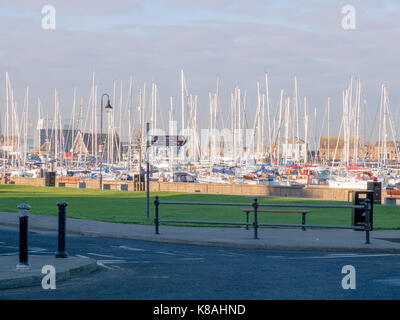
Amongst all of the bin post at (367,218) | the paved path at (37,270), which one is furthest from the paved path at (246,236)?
the paved path at (37,270)

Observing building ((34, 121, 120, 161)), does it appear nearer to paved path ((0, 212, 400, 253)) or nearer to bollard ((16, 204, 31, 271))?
paved path ((0, 212, 400, 253))

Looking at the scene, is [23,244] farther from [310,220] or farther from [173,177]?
[173,177]

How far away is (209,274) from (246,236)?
25.6ft

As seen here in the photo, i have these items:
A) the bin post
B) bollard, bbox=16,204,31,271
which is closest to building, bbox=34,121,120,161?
the bin post

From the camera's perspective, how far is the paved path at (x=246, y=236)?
62.6 feet

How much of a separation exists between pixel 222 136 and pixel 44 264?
7414 cm

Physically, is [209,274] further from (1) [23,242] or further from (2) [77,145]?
(2) [77,145]

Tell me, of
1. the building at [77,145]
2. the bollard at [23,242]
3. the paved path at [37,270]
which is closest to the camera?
the paved path at [37,270]

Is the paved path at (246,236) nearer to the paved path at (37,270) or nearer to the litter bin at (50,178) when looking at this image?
the paved path at (37,270)

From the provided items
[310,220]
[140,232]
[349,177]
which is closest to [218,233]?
[140,232]

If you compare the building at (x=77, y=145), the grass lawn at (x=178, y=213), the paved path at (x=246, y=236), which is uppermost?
the building at (x=77, y=145)

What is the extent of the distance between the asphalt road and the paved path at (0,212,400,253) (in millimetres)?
736

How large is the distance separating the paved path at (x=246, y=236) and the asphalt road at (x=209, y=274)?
736 mm
